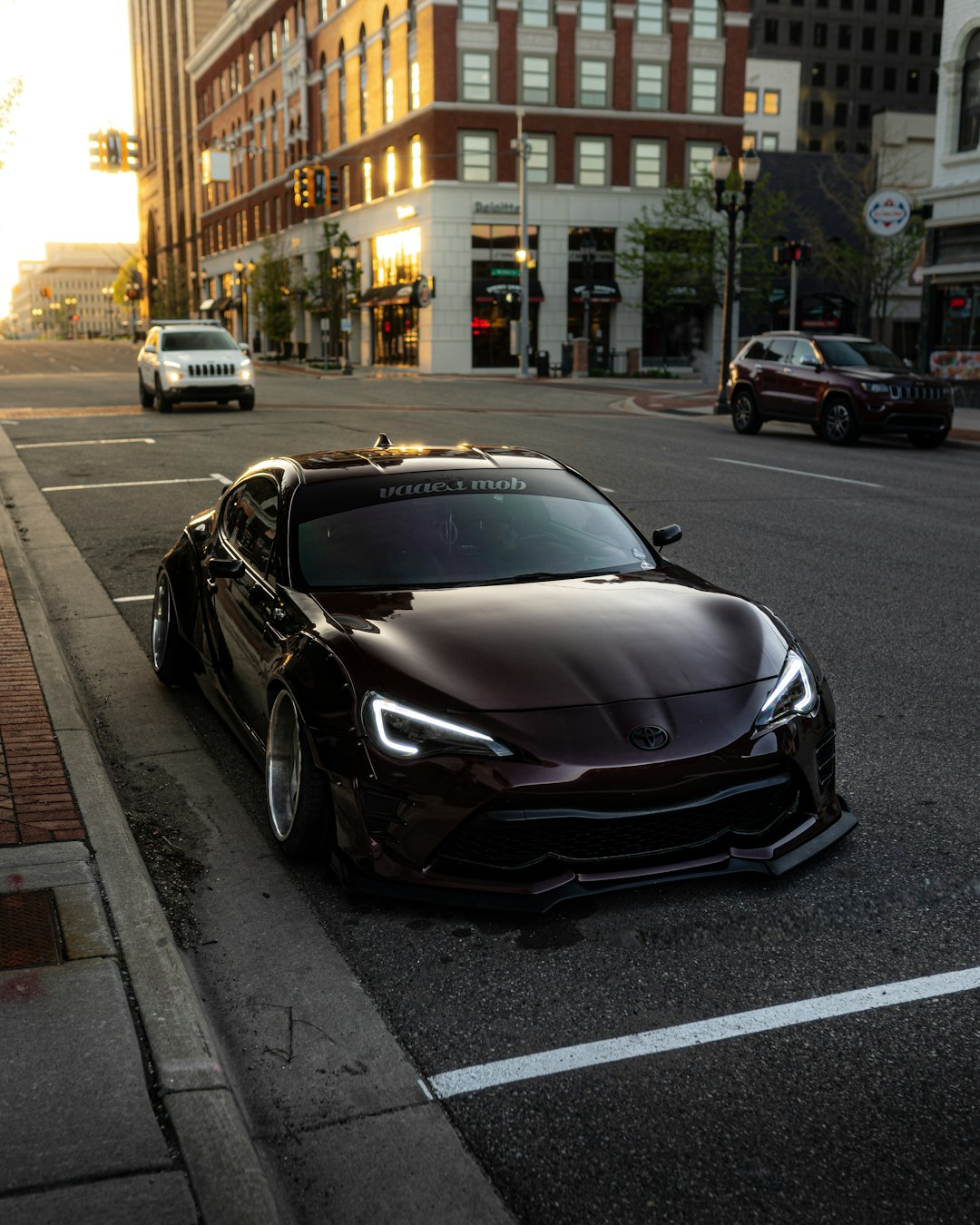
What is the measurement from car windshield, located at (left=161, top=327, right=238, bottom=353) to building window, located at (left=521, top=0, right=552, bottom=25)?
35.6 meters

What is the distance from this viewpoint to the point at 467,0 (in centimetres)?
5653

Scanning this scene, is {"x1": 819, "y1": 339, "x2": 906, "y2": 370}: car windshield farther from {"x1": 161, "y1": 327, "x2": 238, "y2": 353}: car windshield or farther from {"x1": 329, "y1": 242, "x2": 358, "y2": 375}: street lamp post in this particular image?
{"x1": 329, "y1": 242, "x2": 358, "y2": 375}: street lamp post

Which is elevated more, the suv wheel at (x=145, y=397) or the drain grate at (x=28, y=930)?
the suv wheel at (x=145, y=397)

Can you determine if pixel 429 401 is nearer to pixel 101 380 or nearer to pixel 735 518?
pixel 101 380

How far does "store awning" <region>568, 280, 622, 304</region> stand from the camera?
5944cm

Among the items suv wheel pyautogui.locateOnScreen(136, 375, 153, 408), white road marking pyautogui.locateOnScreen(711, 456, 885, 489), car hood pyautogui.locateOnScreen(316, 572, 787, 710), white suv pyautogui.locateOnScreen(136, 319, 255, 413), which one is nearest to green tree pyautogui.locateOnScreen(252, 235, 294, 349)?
suv wheel pyautogui.locateOnScreen(136, 375, 153, 408)

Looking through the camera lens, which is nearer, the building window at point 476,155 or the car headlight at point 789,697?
the car headlight at point 789,697

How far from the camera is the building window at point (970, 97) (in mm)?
30219

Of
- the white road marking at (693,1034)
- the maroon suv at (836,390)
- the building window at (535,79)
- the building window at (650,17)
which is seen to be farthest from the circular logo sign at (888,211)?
the building window at (650,17)

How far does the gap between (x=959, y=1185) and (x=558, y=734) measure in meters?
1.68

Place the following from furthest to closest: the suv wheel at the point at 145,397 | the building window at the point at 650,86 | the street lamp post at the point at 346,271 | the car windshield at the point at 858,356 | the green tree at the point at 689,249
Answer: the street lamp post at the point at 346,271, the building window at the point at 650,86, the green tree at the point at 689,249, the suv wheel at the point at 145,397, the car windshield at the point at 858,356

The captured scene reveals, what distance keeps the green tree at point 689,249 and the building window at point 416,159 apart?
9.54m

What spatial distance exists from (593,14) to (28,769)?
60.2 m

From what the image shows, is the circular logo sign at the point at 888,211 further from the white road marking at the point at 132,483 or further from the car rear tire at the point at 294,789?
the car rear tire at the point at 294,789
